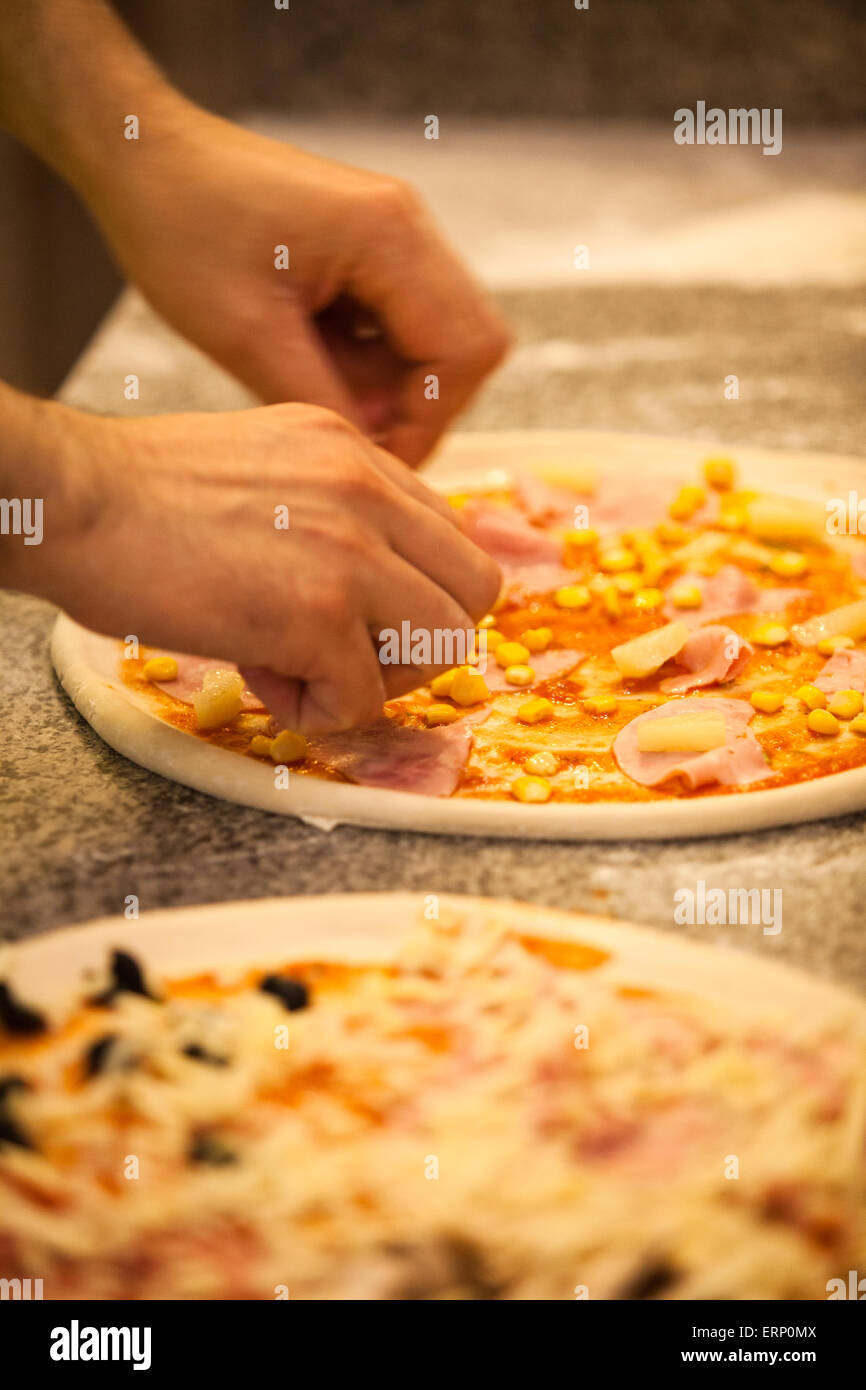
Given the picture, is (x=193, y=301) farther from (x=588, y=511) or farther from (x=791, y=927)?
(x=791, y=927)

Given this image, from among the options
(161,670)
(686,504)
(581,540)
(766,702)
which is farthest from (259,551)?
(686,504)

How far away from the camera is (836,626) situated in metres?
1.11

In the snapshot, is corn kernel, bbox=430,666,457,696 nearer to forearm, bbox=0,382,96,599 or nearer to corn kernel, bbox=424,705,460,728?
corn kernel, bbox=424,705,460,728

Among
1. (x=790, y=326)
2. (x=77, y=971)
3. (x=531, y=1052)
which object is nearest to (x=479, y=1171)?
(x=531, y=1052)

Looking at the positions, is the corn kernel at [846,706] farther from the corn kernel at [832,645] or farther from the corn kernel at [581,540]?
the corn kernel at [581,540]

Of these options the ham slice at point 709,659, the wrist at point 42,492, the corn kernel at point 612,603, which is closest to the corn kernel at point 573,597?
the corn kernel at point 612,603

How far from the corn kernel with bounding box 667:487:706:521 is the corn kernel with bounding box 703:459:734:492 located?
0.06 m

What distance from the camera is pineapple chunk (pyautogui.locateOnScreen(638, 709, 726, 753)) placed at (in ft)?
3.06

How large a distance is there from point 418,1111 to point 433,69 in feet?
9.77

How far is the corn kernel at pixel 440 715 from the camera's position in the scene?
1.00 m

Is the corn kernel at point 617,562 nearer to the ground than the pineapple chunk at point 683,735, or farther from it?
farther from it

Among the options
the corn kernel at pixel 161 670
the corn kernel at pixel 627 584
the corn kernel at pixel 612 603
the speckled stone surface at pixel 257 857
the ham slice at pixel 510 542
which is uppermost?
the ham slice at pixel 510 542

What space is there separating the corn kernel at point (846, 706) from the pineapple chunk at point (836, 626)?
4.4 inches

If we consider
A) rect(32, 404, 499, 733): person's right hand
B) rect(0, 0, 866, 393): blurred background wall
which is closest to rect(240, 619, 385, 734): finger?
rect(32, 404, 499, 733): person's right hand
